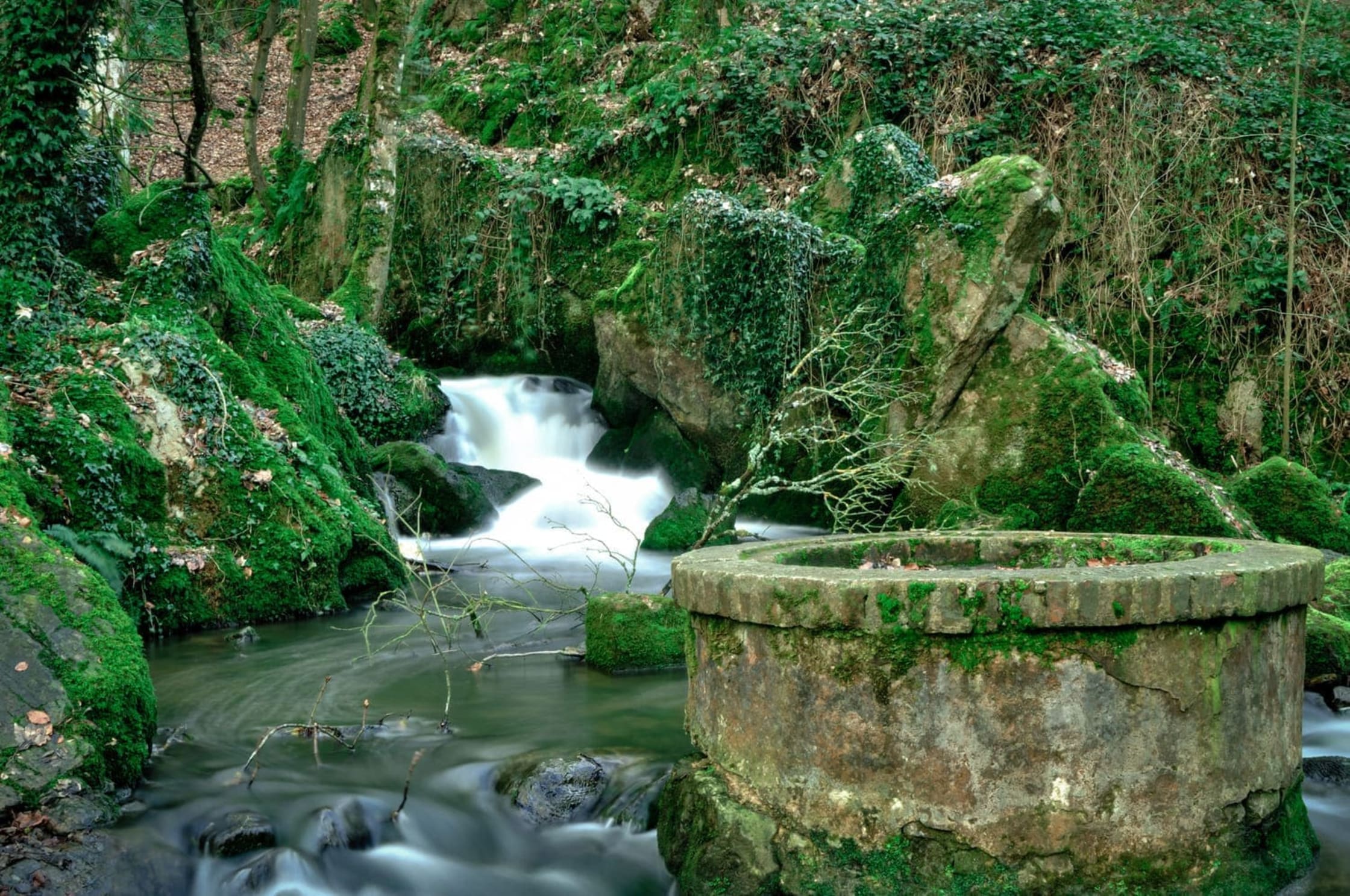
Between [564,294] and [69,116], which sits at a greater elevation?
[69,116]

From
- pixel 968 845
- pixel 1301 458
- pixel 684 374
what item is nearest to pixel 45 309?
pixel 684 374

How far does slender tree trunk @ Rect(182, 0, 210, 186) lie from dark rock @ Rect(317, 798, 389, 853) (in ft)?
21.6

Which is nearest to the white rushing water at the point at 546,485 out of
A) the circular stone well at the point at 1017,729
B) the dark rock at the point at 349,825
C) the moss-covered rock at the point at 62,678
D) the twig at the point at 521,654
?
the twig at the point at 521,654

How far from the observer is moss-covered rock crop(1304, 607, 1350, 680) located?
6.68 m

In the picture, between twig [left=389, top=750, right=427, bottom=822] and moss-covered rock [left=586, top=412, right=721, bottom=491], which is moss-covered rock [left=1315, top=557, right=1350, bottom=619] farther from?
moss-covered rock [left=586, top=412, right=721, bottom=491]

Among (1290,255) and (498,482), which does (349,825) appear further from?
(1290,255)

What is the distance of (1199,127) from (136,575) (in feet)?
44.2

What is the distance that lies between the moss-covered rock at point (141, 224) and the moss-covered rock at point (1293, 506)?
1031 cm

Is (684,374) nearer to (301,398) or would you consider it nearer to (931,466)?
(931,466)

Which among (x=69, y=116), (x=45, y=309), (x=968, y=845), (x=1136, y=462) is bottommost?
(x=968, y=845)

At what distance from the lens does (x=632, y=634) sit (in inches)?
296

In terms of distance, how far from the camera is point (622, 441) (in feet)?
45.8

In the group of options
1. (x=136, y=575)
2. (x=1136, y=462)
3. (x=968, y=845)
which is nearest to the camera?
(x=968, y=845)

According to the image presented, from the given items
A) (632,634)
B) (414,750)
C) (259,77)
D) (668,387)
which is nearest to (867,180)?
(668,387)
